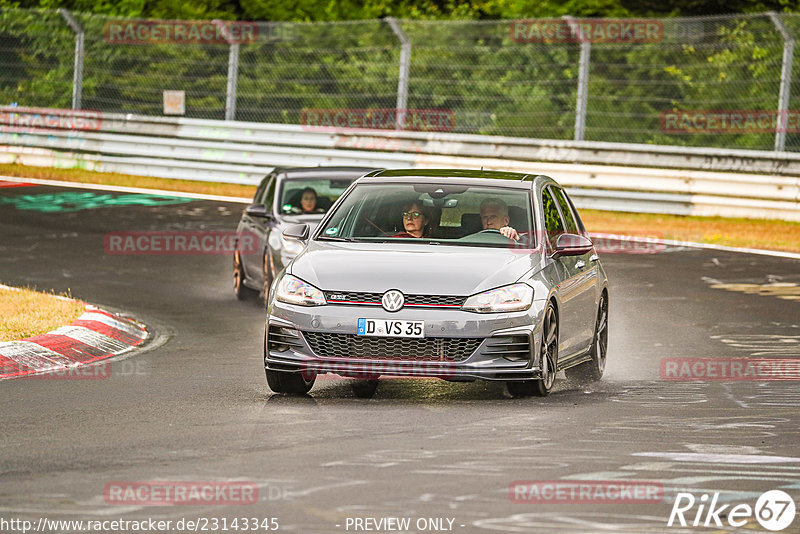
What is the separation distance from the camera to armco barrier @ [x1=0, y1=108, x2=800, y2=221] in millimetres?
23359

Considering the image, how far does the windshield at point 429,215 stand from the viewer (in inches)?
421

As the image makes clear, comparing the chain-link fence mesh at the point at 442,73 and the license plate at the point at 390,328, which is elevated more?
the chain-link fence mesh at the point at 442,73

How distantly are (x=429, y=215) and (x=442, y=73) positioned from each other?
655 inches

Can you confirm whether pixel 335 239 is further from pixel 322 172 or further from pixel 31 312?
pixel 322 172

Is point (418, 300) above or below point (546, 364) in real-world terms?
above

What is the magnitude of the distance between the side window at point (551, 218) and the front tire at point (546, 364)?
0.91 metres

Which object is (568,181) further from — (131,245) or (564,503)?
(564,503)

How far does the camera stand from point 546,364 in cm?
995

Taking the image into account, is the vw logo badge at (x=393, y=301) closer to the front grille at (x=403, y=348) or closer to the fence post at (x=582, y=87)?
the front grille at (x=403, y=348)

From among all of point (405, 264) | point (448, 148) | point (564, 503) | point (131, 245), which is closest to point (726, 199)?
point (448, 148)

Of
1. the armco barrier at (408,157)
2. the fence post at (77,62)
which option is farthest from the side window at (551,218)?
the fence post at (77,62)

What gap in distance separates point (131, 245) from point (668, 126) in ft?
33.6

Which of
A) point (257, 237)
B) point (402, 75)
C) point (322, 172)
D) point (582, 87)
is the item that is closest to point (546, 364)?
point (257, 237)

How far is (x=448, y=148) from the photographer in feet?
84.9
